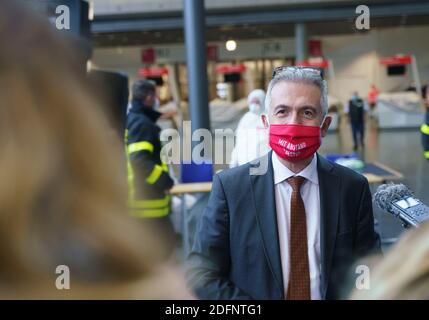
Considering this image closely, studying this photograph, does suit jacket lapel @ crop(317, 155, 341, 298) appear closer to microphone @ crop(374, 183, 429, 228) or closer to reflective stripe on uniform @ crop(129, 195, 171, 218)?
microphone @ crop(374, 183, 429, 228)

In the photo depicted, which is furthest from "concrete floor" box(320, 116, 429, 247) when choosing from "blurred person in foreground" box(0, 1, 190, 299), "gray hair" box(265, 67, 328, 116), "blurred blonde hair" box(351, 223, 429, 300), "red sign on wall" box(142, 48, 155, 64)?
"red sign on wall" box(142, 48, 155, 64)

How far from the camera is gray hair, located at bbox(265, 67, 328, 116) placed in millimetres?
1139

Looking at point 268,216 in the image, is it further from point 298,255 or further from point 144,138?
point 144,138

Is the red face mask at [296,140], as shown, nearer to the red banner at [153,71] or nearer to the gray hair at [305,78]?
the gray hair at [305,78]

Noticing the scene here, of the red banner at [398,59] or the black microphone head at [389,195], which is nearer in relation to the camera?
the black microphone head at [389,195]

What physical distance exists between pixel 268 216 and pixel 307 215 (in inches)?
3.3

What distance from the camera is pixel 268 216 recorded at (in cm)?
109

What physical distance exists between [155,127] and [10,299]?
2535mm

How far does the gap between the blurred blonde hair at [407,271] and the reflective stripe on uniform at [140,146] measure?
2.52m

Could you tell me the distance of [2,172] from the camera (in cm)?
54

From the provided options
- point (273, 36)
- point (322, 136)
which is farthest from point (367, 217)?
point (273, 36)

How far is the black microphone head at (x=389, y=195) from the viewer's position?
1.08m

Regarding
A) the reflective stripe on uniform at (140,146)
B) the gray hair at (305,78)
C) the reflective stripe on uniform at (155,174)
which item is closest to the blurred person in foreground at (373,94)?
the reflective stripe on uniform at (155,174)
